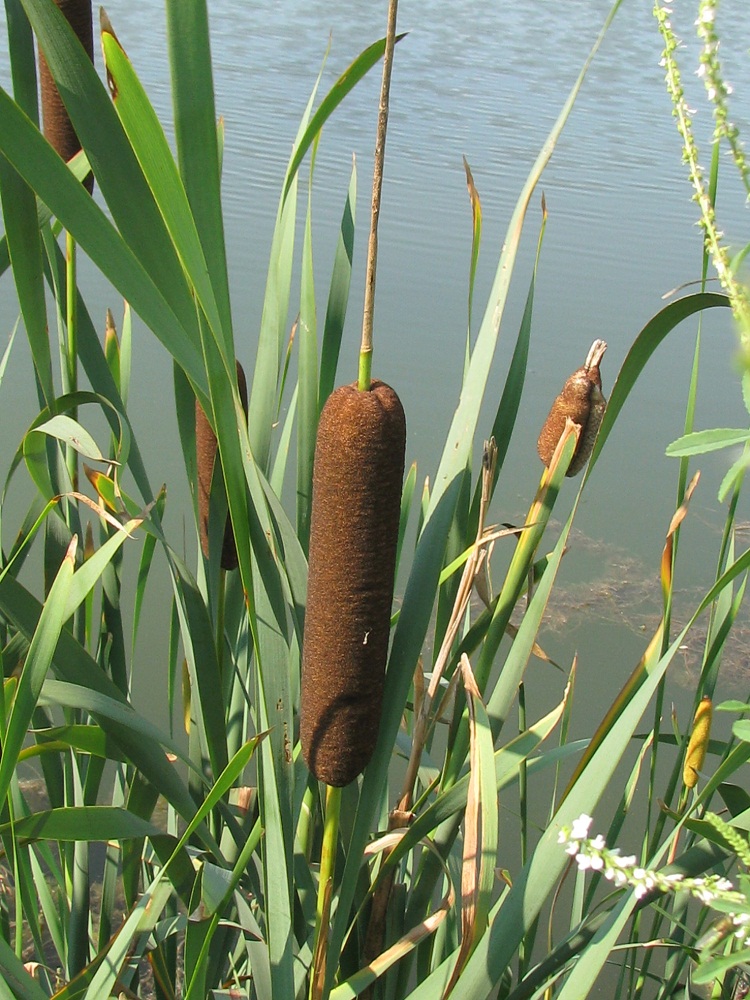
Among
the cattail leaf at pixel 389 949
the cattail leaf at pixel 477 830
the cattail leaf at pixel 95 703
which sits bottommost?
the cattail leaf at pixel 389 949

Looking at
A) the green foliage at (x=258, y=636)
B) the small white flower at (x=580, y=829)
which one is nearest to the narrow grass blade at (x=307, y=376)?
the green foliage at (x=258, y=636)

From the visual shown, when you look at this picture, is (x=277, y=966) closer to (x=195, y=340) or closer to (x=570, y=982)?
(x=570, y=982)

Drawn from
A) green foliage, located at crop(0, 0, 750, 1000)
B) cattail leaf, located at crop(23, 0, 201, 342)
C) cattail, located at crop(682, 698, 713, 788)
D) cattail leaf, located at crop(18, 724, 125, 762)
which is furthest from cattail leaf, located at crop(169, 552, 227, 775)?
cattail, located at crop(682, 698, 713, 788)

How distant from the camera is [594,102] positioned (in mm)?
7727

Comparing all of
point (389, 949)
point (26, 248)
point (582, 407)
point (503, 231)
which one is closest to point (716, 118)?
point (582, 407)

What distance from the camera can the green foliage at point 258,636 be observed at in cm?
69

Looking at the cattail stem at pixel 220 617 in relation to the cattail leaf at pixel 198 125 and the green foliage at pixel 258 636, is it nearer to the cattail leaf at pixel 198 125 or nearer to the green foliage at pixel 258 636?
the green foliage at pixel 258 636

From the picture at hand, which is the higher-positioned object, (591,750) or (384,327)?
(384,327)

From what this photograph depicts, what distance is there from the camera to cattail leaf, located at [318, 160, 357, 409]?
108 centimetres

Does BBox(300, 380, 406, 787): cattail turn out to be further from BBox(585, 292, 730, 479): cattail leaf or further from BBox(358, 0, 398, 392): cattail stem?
BBox(585, 292, 730, 479): cattail leaf

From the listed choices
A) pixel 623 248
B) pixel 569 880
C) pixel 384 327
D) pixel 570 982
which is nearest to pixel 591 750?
pixel 570 982

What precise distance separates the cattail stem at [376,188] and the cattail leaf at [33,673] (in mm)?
288

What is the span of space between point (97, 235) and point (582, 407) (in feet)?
1.75

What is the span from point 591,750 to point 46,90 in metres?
0.89
